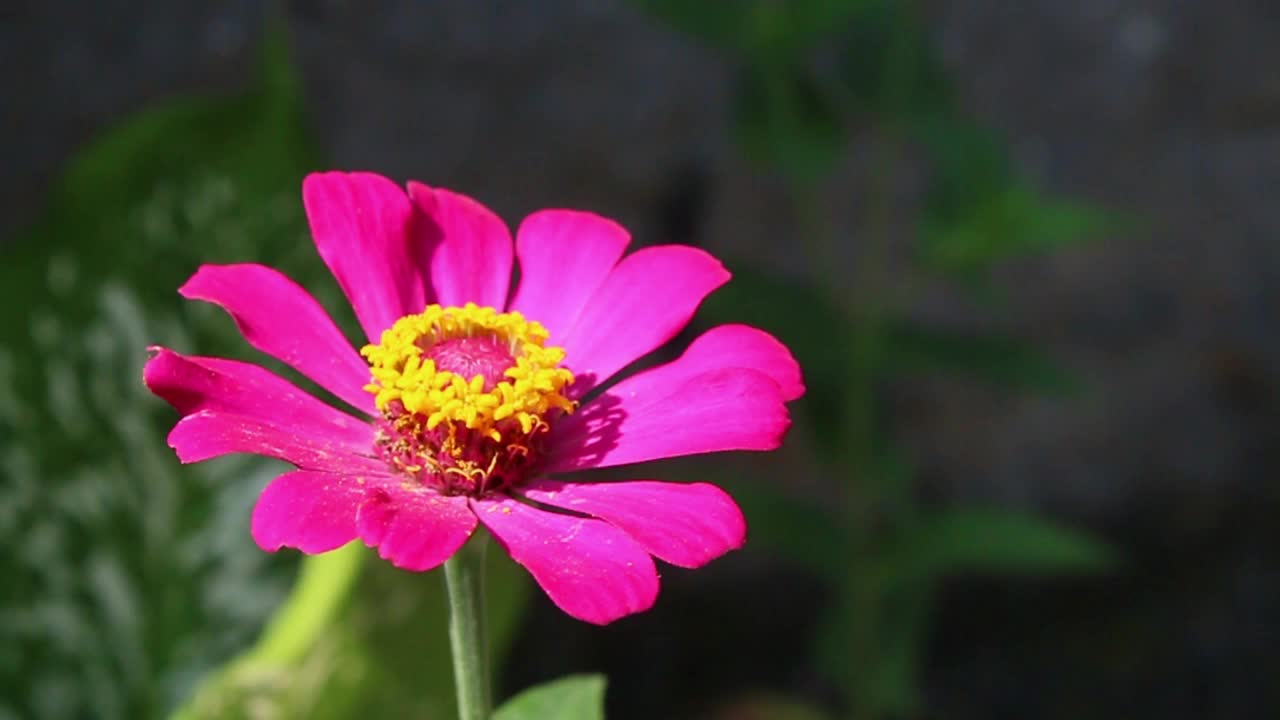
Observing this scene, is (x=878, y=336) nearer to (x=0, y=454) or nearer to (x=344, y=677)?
(x=344, y=677)

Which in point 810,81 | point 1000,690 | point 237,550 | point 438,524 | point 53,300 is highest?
point 810,81

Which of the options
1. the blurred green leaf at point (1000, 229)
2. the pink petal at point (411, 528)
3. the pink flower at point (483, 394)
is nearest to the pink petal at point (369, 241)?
the pink flower at point (483, 394)

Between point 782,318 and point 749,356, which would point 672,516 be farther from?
point 782,318

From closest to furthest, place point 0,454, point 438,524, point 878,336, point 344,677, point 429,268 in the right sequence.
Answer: point 438,524
point 429,268
point 344,677
point 0,454
point 878,336

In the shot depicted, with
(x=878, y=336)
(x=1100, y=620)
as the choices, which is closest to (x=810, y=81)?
(x=878, y=336)

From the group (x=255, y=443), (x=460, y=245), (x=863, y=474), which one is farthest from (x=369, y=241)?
(x=863, y=474)

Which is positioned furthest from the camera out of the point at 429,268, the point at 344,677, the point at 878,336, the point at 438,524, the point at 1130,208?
the point at 1130,208
